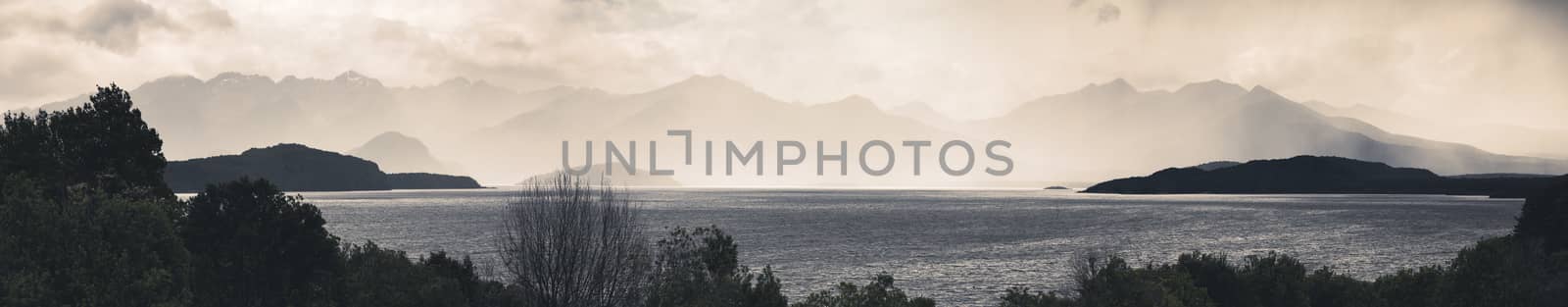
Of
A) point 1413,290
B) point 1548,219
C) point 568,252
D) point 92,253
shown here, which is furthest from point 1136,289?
point 1548,219

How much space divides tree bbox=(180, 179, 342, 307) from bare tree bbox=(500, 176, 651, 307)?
970 centimetres

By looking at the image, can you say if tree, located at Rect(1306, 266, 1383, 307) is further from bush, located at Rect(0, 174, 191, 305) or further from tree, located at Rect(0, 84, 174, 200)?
tree, located at Rect(0, 84, 174, 200)

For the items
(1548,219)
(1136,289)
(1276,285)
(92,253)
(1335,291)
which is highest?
(92,253)

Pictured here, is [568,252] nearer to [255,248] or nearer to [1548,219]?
[255,248]

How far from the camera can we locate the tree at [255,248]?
4509cm

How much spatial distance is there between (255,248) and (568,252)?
14.9m

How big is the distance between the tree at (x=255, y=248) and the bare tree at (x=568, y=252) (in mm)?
9699

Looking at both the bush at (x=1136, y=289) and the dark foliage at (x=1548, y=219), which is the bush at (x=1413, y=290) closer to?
the bush at (x=1136, y=289)

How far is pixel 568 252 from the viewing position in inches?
1859

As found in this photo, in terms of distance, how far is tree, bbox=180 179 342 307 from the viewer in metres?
45.1

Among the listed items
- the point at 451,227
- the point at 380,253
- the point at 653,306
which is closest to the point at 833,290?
the point at 653,306

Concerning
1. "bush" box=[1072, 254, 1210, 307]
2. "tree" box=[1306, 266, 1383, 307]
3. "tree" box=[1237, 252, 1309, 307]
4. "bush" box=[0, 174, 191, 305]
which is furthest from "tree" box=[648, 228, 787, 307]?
"tree" box=[1306, 266, 1383, 307]

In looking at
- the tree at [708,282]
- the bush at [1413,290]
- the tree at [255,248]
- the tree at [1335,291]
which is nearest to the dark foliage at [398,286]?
the tree at [255,248]

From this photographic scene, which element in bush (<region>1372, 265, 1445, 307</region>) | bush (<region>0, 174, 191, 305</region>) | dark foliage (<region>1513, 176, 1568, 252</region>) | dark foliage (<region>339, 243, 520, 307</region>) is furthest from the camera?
dark foliage (<region>1513, 176, 1568, 252</region>)
